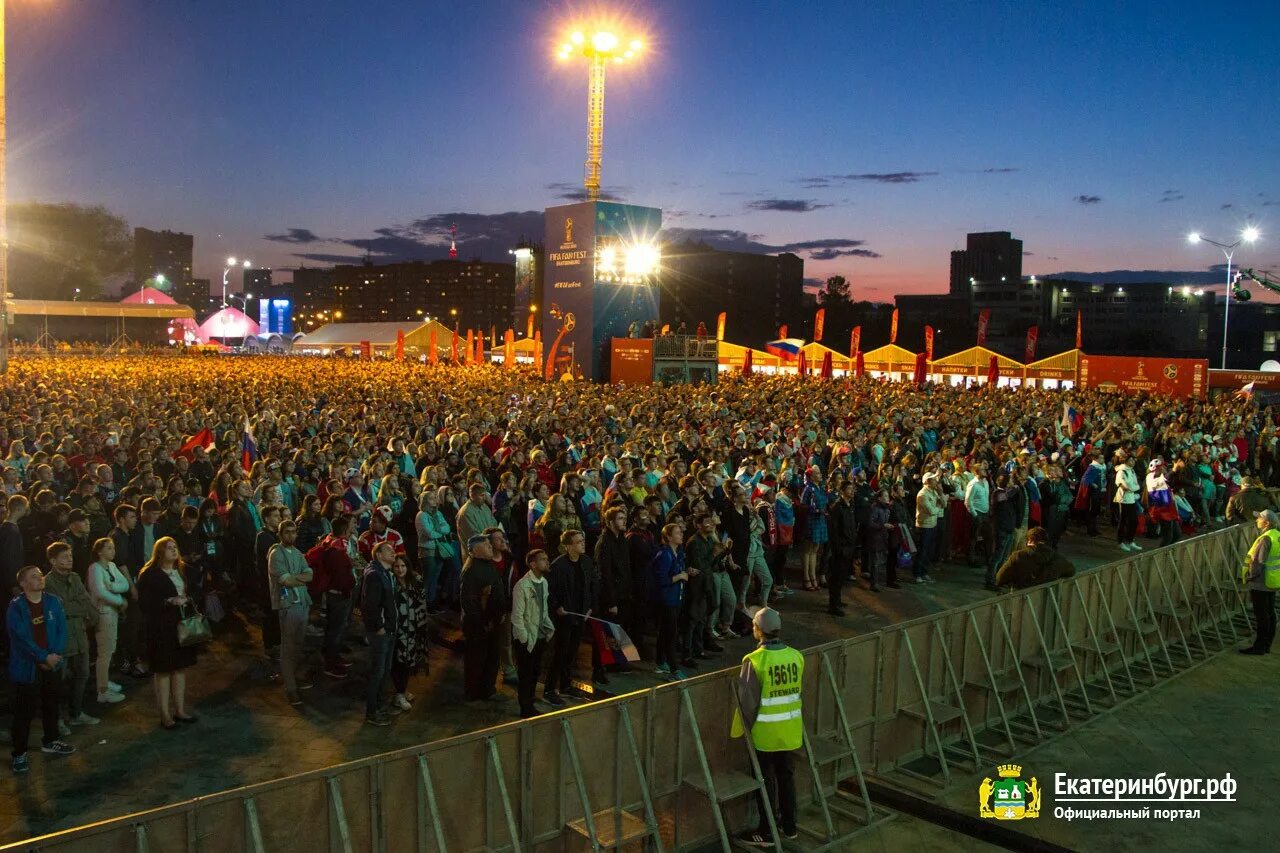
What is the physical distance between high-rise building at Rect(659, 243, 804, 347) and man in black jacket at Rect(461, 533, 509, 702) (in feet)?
382

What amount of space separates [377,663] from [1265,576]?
9.11 metres

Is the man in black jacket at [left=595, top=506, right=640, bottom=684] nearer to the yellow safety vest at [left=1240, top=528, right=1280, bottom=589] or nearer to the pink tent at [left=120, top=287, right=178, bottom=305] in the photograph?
the yellow safety vest at [left=1240, top=528, right=1280, bottom=589]

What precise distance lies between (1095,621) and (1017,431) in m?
10.7

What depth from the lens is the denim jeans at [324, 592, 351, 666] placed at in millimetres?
8023

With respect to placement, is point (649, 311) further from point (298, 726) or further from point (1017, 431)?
point (298, 726)

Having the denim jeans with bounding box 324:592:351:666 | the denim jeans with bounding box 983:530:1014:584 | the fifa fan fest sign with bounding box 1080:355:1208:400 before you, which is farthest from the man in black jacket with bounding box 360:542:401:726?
the fifa fan fest sign with bounding box 1080:355:1208:400

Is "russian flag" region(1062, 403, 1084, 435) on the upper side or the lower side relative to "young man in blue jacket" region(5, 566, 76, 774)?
upper

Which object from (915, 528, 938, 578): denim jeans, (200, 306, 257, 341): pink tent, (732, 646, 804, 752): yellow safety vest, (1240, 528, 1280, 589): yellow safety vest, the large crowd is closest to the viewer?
(732, 646, 804, 752): yellow safety vest

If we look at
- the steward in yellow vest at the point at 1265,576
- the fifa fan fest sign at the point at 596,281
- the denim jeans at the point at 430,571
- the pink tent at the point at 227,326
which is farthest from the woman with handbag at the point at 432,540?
the pink tent at the point at 227,326

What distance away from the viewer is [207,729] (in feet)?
23.8

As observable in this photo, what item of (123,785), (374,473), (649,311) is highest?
(649,311)

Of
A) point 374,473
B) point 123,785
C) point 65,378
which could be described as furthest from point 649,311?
point 123,785

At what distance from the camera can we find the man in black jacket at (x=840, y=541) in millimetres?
10742

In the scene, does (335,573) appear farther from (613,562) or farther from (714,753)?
(714,753)
